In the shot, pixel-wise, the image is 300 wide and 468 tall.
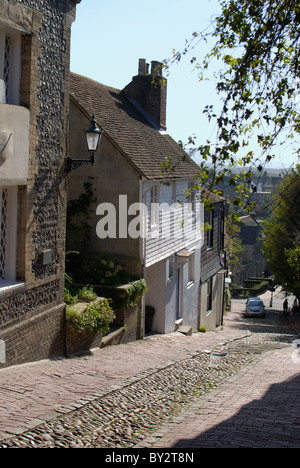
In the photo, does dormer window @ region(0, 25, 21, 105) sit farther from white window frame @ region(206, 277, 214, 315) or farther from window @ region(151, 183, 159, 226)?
white window frame @ region(206, 277, 214, 315)

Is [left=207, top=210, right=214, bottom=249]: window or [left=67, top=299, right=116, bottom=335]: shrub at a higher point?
[left=207, top=210, right=214, bottom=249]: window

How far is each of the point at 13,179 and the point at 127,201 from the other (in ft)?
21.1

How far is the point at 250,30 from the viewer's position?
314 inches

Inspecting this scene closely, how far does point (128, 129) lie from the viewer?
57.3ft

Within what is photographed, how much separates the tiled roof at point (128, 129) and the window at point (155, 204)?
435 millimetres

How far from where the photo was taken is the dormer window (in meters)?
9.38

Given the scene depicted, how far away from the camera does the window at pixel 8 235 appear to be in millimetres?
9523

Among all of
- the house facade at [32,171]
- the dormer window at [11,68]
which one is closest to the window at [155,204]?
the house facade at [32,171]

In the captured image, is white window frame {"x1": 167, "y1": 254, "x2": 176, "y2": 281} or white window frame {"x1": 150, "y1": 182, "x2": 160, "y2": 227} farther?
white window frame {"x1": 167, "y1": 254, "x2": 176, "y2": 281}

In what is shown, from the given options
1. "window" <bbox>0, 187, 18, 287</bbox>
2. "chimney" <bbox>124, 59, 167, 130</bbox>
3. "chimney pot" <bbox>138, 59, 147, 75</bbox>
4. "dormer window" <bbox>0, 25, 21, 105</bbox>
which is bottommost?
"window" <bbox>0, 187, 18, 287</bbox>

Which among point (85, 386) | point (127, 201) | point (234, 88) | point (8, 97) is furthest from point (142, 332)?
point (234, 88)

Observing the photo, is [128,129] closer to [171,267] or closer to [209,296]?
[171,267]

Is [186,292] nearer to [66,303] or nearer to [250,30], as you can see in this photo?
[66,303]

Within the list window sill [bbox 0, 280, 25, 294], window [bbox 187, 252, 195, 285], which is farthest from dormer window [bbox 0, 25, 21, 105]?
window [bbox 187, 252, 195, 285]
